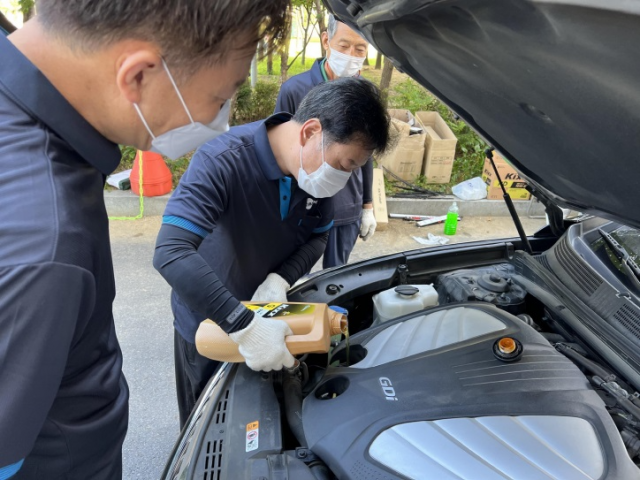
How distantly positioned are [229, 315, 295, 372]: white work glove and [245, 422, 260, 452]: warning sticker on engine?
185 mm

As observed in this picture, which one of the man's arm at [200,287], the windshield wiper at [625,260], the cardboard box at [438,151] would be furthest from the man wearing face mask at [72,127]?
the cardboard box at [438,151]

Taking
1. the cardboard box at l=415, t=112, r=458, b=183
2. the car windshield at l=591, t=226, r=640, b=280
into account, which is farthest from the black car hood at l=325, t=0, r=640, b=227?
the cardboard box at l=415, t=112, r=458, b=183

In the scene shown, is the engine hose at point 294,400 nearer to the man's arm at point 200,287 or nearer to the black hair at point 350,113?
the man's arm at point 200,287

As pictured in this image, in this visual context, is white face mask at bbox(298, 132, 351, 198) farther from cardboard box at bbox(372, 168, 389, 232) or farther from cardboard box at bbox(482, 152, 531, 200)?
cardboard box at bbox(482, 152, 531, 200)

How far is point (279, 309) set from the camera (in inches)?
62.3

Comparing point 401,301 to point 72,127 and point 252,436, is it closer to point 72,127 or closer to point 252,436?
point 252,436

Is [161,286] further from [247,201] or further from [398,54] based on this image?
[398,54]

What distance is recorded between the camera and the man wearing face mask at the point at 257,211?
1461 millimetres

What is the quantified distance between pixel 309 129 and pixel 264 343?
782 mm

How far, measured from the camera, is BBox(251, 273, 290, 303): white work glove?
188cm

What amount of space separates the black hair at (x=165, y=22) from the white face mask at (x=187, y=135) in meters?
0.14

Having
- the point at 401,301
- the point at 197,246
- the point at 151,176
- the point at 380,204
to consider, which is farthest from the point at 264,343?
the point at 151,176

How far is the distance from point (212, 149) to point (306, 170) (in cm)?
35

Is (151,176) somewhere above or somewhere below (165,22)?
below
